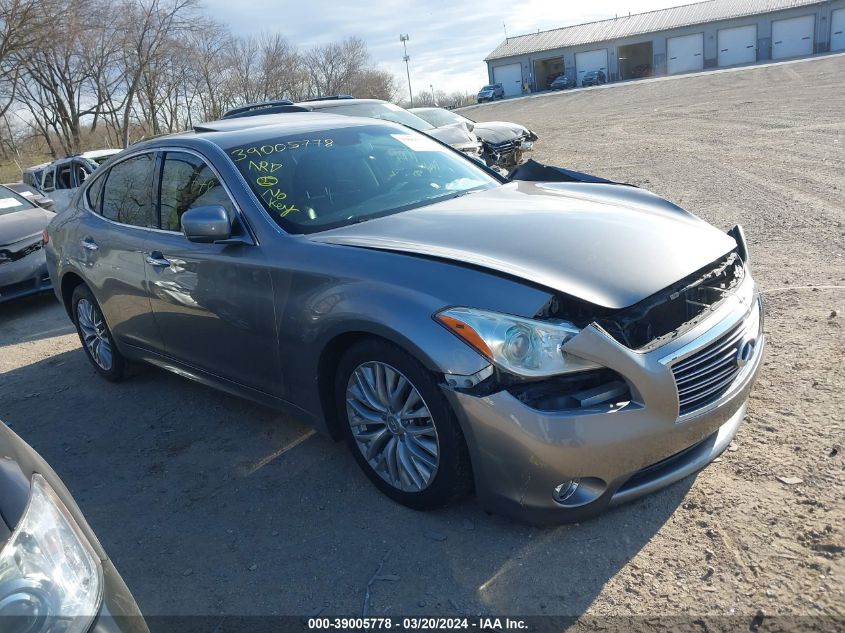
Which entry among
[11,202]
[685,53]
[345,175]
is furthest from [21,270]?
[685,53]

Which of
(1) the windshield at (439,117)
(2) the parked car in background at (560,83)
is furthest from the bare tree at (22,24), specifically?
→ (2) the parked car in background at (560,83)

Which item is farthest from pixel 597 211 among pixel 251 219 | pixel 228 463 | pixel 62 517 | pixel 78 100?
pixel 78 100

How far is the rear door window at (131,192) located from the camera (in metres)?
4.45

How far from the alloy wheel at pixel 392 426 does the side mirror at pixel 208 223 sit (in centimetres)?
100

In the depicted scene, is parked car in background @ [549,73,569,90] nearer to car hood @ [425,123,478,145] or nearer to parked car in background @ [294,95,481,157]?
parked car in background @ [294,95,481,157]

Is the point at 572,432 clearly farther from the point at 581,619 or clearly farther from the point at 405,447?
the point at 405,447

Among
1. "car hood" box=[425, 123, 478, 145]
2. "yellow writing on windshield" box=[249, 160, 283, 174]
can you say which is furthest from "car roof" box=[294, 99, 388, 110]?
"yellow writing on windshield" box=[249, 160, 283, 174]

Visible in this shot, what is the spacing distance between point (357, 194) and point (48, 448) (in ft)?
8.37

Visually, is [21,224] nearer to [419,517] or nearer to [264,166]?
[264,166]

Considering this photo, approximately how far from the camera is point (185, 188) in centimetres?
413

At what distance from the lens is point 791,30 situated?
55562mm

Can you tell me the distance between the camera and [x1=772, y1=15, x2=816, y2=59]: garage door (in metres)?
54.9

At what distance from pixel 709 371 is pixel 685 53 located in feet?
214

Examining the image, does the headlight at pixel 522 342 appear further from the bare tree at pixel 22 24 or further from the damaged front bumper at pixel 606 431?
the bare tree at pixel 22 24
